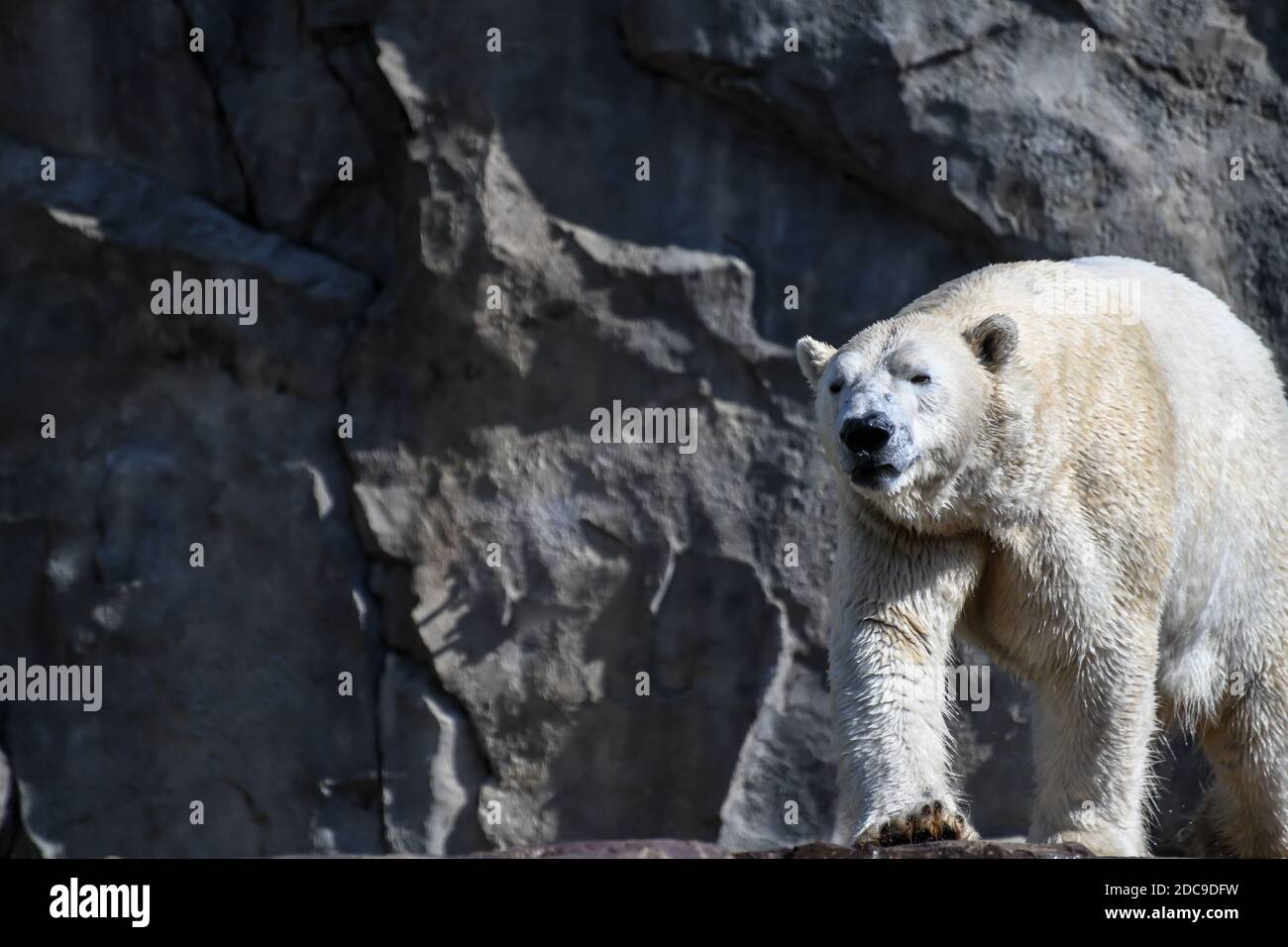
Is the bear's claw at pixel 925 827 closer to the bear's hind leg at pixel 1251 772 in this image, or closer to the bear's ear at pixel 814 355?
the bear's ear at pixel 814 355

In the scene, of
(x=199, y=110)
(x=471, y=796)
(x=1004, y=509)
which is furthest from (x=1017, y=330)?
(x=199, y=110)

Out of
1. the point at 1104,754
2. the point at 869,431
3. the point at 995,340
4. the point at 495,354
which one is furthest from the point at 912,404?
the point at 495,354

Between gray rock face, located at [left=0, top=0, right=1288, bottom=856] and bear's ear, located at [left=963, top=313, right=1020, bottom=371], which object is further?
gray rock face, located at [left=0, top=0, right=1288, bottom=856]

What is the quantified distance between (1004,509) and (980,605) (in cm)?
33

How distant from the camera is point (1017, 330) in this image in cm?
421

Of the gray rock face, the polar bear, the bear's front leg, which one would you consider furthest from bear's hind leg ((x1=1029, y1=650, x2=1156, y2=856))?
the gray rock face

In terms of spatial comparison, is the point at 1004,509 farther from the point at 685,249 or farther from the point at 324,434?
the point at 324,434

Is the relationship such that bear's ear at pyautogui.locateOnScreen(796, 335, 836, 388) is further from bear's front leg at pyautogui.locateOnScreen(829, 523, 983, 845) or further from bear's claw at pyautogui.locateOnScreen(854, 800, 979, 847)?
bear's claw at pyautogui.locateOnScreen(854, 800, 979, 847)

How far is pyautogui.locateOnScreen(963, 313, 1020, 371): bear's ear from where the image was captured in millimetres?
4164

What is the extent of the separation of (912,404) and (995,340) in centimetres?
30

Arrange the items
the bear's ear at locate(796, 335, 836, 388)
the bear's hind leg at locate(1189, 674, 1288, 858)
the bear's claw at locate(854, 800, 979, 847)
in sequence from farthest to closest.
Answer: the bear's hind leg at locate(1189, 674, 1288, 858), the bear's ear at locate(796, 335, 836, 388), the bear's claw at locate(854, 800, 979, 847)

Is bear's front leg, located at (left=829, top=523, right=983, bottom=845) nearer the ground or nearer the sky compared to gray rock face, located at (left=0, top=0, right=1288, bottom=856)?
nearer the ground

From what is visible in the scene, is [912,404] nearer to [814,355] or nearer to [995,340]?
[995,340]

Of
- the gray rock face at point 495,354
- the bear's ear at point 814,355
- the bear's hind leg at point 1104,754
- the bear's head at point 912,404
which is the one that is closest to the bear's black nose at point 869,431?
the bear's head at point 912,404
